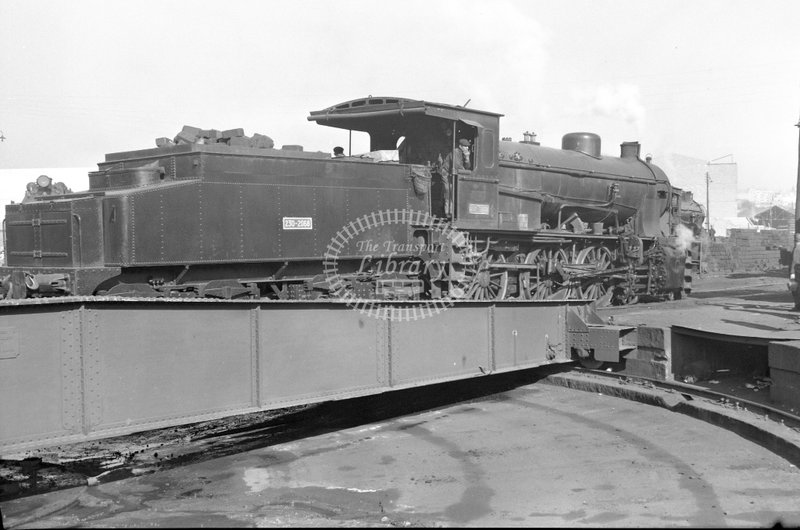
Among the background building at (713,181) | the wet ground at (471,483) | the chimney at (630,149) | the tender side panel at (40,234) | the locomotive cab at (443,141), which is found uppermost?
the background building at (713,181)

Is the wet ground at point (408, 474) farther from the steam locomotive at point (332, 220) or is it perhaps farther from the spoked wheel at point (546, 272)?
the spoked wheel at point (546, 272)

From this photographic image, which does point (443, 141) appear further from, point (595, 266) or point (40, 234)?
point (40, 234)

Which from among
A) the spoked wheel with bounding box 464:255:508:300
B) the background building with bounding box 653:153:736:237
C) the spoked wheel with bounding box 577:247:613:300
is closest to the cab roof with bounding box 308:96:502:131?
the spoked wheel with bounding box 464:255:508:300

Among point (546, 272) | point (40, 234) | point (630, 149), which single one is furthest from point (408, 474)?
point (630, 149)

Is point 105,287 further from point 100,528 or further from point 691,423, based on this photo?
point 691,423

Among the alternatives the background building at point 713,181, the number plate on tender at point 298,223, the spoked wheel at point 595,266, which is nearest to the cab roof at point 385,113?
the number plate on tender at point 298,223

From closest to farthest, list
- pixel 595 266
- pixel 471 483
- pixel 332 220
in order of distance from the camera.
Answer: pixel 471 483
pixel 332 220
pixel 595 266

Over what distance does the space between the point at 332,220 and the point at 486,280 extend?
12.0ft

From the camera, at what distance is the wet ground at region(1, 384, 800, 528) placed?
6.07 meters

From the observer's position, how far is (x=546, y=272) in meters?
14.9

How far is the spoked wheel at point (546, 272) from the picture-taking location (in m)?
14.7

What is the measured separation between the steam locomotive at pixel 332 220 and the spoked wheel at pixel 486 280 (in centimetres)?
4

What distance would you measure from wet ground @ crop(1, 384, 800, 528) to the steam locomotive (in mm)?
2637

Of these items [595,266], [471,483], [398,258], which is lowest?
[471,483]
